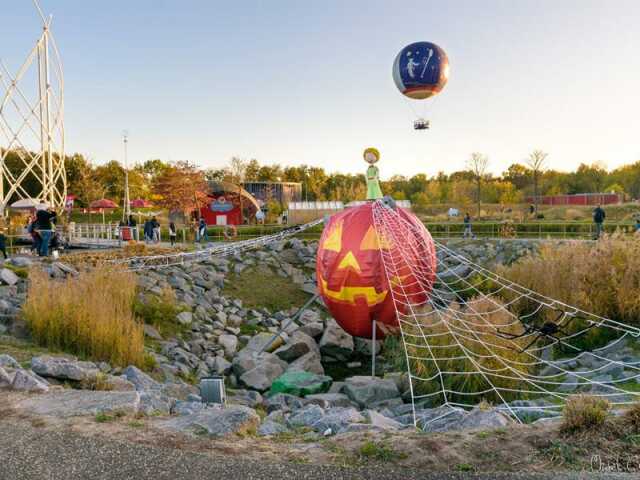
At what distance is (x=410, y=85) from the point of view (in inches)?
701

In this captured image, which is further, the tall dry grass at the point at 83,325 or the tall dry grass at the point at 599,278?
the tall dry grass at the point at 599,278

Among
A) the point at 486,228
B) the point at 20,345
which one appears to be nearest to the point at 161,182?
the point at 486,228

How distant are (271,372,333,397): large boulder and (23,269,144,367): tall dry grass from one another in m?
2.10

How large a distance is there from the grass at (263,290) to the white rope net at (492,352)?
233 inches

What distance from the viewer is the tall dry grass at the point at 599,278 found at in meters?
9.41

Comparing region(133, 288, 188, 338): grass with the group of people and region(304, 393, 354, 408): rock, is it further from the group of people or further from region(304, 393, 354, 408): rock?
the group of people

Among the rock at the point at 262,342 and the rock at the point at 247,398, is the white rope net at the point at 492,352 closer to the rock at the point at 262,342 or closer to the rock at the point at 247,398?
the rock at the point at 247,398

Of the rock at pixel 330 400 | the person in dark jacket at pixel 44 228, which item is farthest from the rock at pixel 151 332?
the person in dark jacket at pixel 44 228

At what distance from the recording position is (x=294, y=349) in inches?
412

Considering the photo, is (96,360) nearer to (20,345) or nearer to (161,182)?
(20,345)

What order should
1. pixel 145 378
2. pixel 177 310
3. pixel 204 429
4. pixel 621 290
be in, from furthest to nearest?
pixel 177 310 < pixel 621 290 < pixel 145 378 < pixel 204 429

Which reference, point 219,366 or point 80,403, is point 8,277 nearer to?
point 219,366

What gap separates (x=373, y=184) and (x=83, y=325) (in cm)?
546

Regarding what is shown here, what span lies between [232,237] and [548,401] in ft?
62.0
